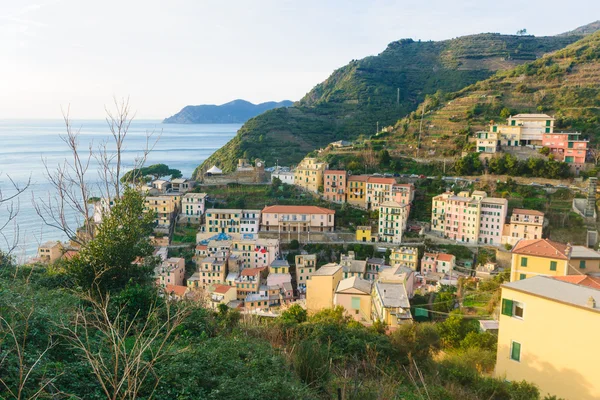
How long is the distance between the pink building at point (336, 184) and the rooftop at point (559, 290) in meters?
20.7

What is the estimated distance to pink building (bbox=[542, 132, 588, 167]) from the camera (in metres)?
24.9

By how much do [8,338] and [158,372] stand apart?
1387mm

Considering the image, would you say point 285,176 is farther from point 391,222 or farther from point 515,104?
point 515,104

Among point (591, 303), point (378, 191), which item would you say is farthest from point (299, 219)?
point (591, 303)

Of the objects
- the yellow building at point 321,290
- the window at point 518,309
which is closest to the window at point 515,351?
the window at point 518,309

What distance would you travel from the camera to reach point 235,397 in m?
3.60

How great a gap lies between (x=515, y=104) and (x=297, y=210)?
64.7 ft

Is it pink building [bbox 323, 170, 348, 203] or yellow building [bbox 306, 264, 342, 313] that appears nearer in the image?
yellow building [bbox 306, 264, 342, 313]

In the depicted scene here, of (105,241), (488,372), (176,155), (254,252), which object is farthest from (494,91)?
(176,155)

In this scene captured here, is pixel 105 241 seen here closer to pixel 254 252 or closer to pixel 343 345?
pixel 343 345

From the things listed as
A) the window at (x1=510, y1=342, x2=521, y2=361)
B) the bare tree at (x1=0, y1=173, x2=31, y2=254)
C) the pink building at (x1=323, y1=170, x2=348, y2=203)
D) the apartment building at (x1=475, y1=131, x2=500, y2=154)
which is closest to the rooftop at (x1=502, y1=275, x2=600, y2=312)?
the window at (x1=510, y1=342, x2=521, y2=361)

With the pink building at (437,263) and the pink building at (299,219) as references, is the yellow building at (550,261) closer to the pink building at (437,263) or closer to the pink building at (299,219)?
the pink building at (437,263)

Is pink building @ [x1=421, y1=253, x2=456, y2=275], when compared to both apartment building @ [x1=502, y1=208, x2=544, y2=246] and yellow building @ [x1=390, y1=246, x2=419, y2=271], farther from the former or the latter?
apartment building @ [x1=502, y1=208, x2=544, y2=246]

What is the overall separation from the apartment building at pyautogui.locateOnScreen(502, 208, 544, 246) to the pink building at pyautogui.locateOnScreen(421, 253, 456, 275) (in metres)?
3.56
